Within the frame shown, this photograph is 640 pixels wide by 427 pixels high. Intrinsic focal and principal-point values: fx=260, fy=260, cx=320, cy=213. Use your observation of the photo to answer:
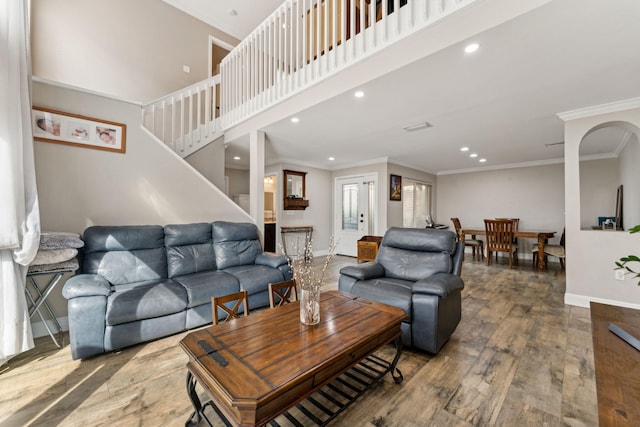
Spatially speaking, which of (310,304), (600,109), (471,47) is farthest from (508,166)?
(310,304)

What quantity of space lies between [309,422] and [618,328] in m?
1.57

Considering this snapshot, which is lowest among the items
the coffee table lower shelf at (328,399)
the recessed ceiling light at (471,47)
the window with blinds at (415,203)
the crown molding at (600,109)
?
the coffee table lower shelf at (328,399)

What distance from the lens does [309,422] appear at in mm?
1450

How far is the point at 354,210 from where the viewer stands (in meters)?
6.92

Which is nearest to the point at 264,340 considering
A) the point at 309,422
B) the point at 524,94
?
the point at 309,422

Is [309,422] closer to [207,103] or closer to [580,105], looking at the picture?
[580,105]

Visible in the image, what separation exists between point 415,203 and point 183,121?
5876mm

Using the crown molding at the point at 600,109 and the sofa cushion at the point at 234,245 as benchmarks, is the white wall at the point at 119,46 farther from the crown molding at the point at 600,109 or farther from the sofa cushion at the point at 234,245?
the crown molding at the point at 600,109

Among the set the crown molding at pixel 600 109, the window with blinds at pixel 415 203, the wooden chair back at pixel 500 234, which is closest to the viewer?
the crown molding at pixel 600 109

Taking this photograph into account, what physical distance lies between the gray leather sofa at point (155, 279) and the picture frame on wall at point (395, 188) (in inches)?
151

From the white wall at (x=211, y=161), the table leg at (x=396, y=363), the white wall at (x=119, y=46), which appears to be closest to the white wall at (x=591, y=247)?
the table leg at (x=396, y=363)

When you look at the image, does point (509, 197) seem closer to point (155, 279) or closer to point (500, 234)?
point (500, 234)

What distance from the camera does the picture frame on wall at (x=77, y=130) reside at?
8.72 ft

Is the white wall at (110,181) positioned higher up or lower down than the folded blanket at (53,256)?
higher up
